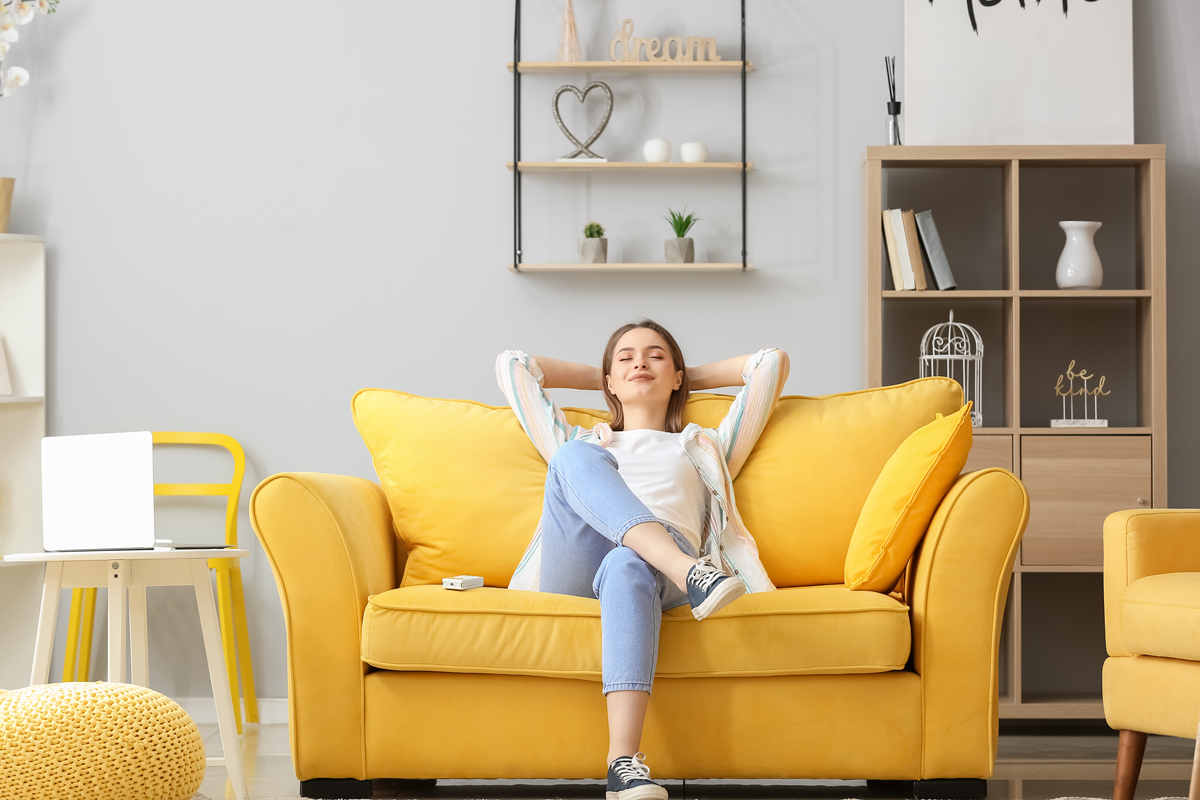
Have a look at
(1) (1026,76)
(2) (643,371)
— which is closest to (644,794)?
(2) (643,371)

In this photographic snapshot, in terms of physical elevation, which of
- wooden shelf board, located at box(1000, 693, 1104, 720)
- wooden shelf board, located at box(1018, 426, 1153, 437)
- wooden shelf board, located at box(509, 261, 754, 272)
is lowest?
wooden shelf board, located at box(1000, 693, 1104, 720)

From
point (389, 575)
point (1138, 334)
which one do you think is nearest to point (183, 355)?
point (389, 575)

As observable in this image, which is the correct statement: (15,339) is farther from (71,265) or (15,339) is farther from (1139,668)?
(1139,668)

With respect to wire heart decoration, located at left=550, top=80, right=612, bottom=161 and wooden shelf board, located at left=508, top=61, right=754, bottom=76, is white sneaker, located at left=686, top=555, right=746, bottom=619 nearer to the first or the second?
wire heart decoration, located at left=550, top=80, right=612, bottom=161

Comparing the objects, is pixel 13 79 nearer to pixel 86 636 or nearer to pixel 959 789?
pixel 86 636

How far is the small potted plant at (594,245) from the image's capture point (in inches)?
120

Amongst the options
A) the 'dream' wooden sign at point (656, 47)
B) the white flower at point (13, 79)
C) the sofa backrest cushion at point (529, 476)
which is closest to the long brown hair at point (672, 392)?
the sofa backrest cushion at point (529, 476)

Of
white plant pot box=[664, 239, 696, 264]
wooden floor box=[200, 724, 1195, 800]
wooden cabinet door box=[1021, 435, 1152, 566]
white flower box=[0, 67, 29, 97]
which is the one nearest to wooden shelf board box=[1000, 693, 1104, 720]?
wooden floor box=[200, 724, 1195, 800]

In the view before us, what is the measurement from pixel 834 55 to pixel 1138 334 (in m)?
1.25

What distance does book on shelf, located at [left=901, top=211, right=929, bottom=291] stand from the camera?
2906 millimetres

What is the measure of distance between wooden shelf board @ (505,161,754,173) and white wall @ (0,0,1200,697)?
0.05 meters

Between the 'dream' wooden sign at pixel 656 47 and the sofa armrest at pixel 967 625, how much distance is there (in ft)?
5.81

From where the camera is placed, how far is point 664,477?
2.19m

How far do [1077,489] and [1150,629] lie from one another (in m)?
1.06
